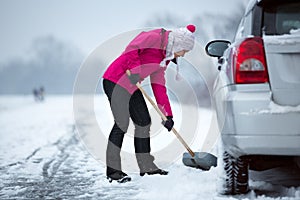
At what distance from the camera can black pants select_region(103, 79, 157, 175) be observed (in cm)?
401

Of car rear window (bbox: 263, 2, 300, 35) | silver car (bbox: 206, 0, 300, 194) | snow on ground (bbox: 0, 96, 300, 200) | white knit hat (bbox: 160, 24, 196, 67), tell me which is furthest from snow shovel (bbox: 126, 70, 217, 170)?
car rear window (bbox: 263, 2, 300, 35)

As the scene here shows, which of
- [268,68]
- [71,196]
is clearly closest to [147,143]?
[71,196]

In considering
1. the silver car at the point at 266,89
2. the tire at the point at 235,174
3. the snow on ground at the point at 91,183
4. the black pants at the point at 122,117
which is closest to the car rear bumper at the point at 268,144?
the silver car at the point at 266,89

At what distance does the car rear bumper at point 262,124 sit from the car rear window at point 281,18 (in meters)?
0.52

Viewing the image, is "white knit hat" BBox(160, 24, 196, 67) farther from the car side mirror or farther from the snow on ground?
the snow on ground

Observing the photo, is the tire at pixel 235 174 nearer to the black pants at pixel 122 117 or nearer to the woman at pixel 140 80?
the woman at pixel 140 80

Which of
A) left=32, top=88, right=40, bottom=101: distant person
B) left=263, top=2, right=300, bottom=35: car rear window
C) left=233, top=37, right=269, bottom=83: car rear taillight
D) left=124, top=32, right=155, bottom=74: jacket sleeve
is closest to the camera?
left=233, top=37, right=269, bottom=83: car rear taillight

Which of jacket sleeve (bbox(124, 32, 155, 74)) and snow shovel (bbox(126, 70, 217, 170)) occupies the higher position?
jacket sleeve (bbox(124, 32, 155, 74))

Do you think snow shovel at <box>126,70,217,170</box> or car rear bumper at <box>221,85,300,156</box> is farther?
snow shovel at <box>126,70,217,170</box>

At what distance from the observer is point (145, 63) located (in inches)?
155

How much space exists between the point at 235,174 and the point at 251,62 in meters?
0.92

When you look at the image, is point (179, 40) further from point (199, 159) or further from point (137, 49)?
point (199, 159)

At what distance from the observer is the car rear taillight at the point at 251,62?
2.75 m

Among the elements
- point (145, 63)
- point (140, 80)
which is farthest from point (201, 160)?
point (145, 63)
